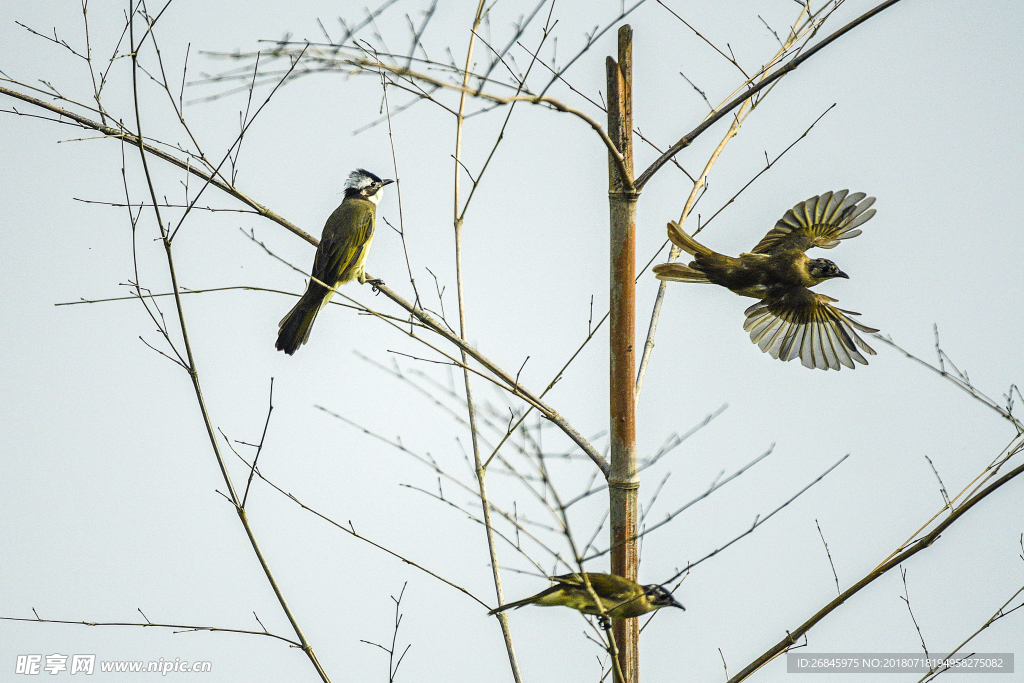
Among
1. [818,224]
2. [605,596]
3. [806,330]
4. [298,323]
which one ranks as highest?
[298,323]

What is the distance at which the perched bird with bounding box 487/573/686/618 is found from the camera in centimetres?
177

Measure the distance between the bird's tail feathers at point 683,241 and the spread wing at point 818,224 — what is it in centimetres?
45

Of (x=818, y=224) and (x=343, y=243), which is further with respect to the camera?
(x=343, y=243)

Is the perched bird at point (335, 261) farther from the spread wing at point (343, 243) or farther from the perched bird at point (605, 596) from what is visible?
the perched bird at point (605, 596)

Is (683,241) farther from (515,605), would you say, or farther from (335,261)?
(335,261)

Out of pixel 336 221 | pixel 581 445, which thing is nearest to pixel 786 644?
pixel 581 445

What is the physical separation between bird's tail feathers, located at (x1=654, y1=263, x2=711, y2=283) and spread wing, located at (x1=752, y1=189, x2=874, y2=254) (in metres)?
0.36

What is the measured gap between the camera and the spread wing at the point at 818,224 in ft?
8.68

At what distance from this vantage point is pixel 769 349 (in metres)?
2.70

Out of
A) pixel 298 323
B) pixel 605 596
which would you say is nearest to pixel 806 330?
pixel 605 596

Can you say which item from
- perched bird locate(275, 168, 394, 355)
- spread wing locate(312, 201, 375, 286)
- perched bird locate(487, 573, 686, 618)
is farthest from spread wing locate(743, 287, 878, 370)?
spread wing locate(312, 201, 375, 286)

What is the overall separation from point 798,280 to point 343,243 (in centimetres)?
188

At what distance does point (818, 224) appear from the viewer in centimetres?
275

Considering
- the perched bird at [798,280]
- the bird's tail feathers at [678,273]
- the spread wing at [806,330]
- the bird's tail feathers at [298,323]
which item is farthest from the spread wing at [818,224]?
the bird's tail feathers at [298,323]
